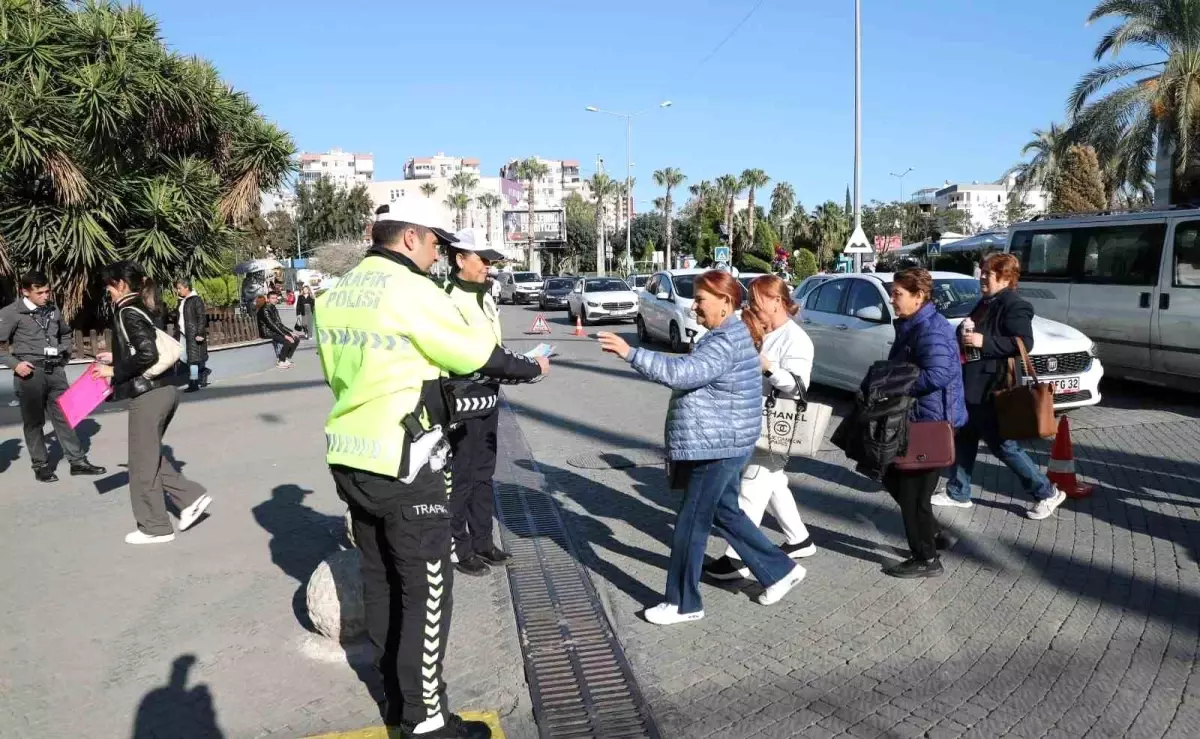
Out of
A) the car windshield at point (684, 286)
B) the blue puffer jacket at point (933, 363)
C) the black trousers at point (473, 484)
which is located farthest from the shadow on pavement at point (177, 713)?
the car windshield at point (684, 286)

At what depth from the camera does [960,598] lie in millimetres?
4773

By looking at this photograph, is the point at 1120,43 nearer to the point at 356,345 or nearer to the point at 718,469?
the point at 718,469

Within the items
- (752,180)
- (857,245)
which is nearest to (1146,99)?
(857,245)

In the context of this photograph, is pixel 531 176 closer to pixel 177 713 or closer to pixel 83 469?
pixel 83 469

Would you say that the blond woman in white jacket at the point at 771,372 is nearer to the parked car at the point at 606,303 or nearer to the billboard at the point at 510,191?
the parked car at the point at 606,303

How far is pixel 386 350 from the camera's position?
299 centimetres

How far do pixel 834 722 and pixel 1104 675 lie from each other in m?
1.26

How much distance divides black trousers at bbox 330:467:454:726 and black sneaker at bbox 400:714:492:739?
35 mm

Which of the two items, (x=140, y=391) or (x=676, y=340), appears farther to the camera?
(x=676, y=340)

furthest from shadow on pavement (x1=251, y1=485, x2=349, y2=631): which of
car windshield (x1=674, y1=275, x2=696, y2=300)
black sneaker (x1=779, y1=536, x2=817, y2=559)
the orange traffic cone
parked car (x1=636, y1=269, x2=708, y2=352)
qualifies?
car windshield (x1=674, y1=275, x2=696, y2=300)

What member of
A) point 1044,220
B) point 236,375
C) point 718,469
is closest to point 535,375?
point 718,469

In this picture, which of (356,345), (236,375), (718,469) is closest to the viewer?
(356,345)

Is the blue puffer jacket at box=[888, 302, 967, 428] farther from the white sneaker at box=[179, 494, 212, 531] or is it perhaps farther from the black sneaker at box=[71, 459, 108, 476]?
the black sneaker at box=[71, 459, 108, 476]

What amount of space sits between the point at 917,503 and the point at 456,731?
→ 9.11 ft
